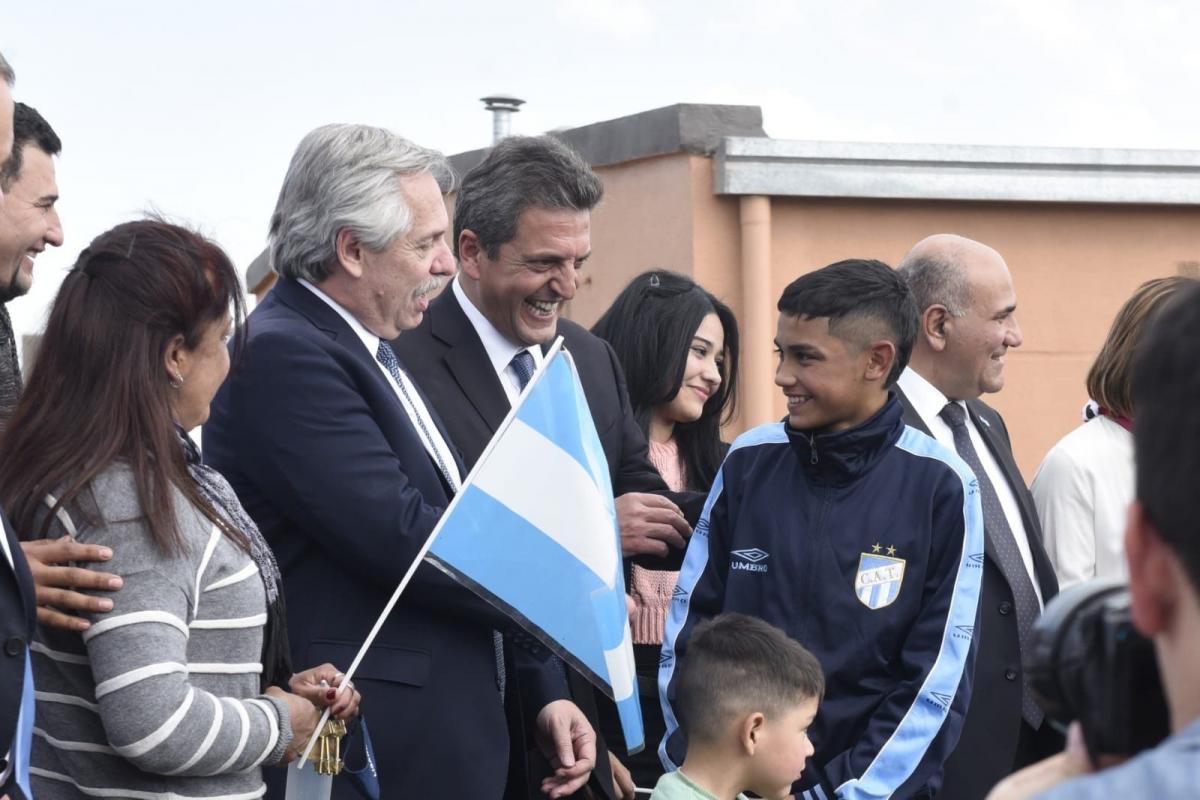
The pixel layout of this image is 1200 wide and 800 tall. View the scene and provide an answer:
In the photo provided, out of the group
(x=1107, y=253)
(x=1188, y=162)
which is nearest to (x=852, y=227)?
(x=1107, y=253)

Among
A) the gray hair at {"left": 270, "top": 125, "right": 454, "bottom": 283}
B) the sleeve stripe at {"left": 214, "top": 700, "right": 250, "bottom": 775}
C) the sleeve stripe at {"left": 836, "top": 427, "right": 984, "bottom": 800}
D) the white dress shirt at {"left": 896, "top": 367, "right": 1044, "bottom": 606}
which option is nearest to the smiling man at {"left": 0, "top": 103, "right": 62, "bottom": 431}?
the gray hair at {"left": 270, "top": 125, "right": 454, "bottom": 283}

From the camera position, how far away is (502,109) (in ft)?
35.9

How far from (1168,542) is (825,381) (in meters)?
2.58

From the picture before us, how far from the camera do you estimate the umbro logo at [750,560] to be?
368 centimetres

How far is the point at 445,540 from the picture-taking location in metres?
3.16

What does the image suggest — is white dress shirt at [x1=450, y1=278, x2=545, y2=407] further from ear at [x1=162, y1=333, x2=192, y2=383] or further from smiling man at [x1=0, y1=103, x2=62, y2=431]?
ear at [x1=162, y1=333, x2=192, y2=383]

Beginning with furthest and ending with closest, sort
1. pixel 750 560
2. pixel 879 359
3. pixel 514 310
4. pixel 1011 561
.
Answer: pixel 1011 561, pixel 514 310, pixel 879 359, pixel 750 560

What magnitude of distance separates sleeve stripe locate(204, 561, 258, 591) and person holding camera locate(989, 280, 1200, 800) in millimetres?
1796

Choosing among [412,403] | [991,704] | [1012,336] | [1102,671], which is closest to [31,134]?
[412,403]

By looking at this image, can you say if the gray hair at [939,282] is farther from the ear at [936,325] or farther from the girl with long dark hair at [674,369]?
the girl with long dark hair at [674,369]

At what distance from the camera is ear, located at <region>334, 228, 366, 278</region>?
345cm

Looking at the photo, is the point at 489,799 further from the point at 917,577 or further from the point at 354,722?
the point at 917,577

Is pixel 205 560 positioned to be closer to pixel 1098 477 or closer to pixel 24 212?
pixel 24 212

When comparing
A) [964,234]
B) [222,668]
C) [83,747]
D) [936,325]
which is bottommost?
[83,747]
